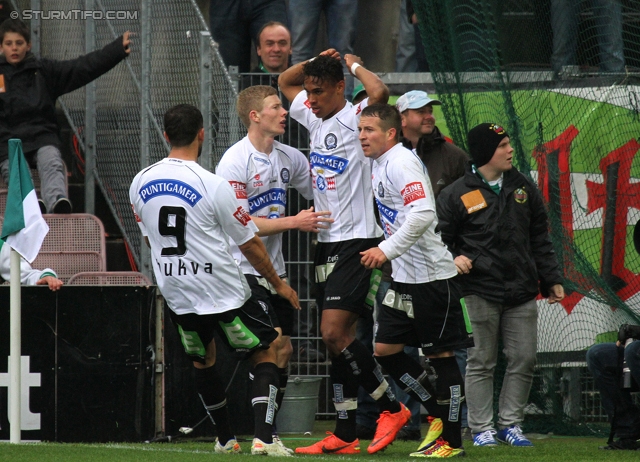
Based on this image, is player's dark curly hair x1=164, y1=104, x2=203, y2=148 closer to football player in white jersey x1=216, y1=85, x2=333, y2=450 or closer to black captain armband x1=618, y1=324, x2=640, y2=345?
football player in white jersey x1=216, y1=85, x2=333, y2=450

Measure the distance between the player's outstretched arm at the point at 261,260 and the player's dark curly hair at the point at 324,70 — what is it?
1312mm

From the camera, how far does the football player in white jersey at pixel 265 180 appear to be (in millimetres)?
6980

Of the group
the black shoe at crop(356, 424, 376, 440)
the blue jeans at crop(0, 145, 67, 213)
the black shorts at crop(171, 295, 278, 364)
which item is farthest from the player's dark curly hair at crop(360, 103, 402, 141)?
the blue jeans at crop(0, 145, 67, 213)

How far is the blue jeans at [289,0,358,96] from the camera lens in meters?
9.78

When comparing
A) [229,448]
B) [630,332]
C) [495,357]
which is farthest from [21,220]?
[630,332]

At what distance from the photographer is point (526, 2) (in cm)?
865

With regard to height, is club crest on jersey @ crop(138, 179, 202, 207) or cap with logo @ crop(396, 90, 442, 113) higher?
cap with logo @ crop(396, 90, 442, 113)

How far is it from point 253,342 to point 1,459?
5.15 ft

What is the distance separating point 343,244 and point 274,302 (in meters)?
0.63

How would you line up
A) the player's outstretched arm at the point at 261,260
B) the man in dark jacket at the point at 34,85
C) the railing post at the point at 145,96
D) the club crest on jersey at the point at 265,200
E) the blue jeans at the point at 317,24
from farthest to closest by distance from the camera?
the blue jeans at the point at 317,24, the man in dark jacket at the point at 34,85, the railing post at the point at 145,96, the club crest on jersey at the point at 265,200, the player's outstretched arm at the point at 261,260

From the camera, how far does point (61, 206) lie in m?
8.95

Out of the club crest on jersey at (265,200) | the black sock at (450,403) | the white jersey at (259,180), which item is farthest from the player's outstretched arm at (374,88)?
the black sock at (450,403)

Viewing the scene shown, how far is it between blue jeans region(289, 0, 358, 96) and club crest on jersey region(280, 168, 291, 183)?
2.69 meters

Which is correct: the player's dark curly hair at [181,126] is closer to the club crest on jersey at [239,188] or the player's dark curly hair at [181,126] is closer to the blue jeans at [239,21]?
the club crest on jersey at [239,188]
